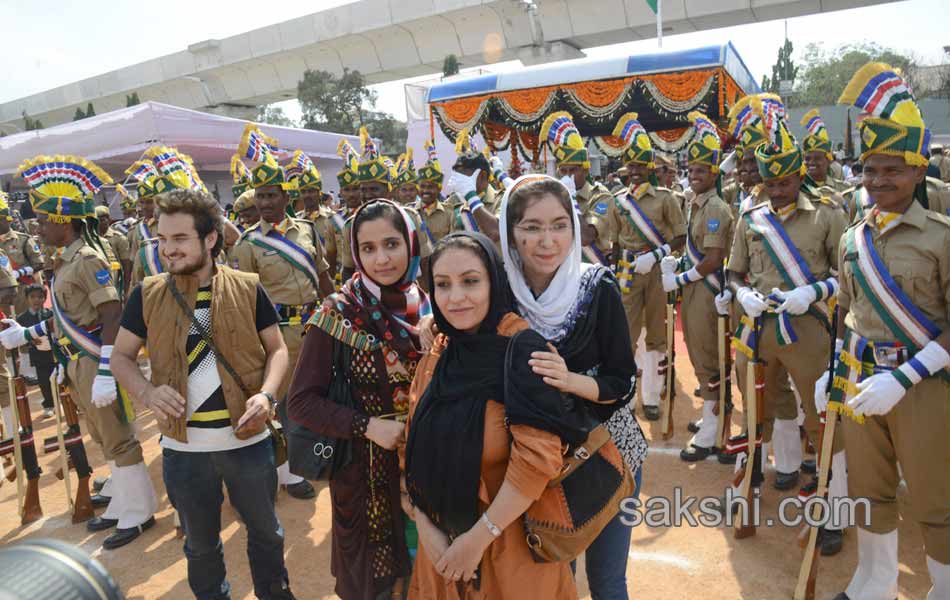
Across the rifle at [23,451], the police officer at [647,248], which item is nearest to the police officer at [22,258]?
the rifle at [23,451]

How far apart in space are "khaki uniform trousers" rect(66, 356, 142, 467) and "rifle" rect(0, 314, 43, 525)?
722 millimetres

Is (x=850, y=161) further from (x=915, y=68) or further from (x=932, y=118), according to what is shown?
(x=915, y=68)

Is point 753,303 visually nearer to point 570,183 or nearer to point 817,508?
point 817,508

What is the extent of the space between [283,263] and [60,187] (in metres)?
1.52

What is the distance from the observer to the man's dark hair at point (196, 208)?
264 cm

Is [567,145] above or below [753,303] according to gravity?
above

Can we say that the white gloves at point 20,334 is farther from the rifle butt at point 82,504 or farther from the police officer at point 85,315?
the rifle butt at point 82,504

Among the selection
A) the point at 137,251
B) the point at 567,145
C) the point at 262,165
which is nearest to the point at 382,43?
the point at 567,145

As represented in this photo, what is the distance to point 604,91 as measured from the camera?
13539mm

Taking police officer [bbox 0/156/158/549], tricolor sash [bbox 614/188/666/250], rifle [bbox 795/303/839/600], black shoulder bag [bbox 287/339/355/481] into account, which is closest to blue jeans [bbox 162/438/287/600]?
black shoulder bag [bbox 287/339/355/481]

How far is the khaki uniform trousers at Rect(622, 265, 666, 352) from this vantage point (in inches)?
243

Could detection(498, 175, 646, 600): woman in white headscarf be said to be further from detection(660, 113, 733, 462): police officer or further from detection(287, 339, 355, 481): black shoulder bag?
detection(660, 113, 733, 462): police officer

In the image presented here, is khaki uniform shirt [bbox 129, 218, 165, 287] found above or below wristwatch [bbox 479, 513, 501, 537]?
above

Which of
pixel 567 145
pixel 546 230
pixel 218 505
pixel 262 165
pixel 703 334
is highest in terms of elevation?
pixel 262 165
